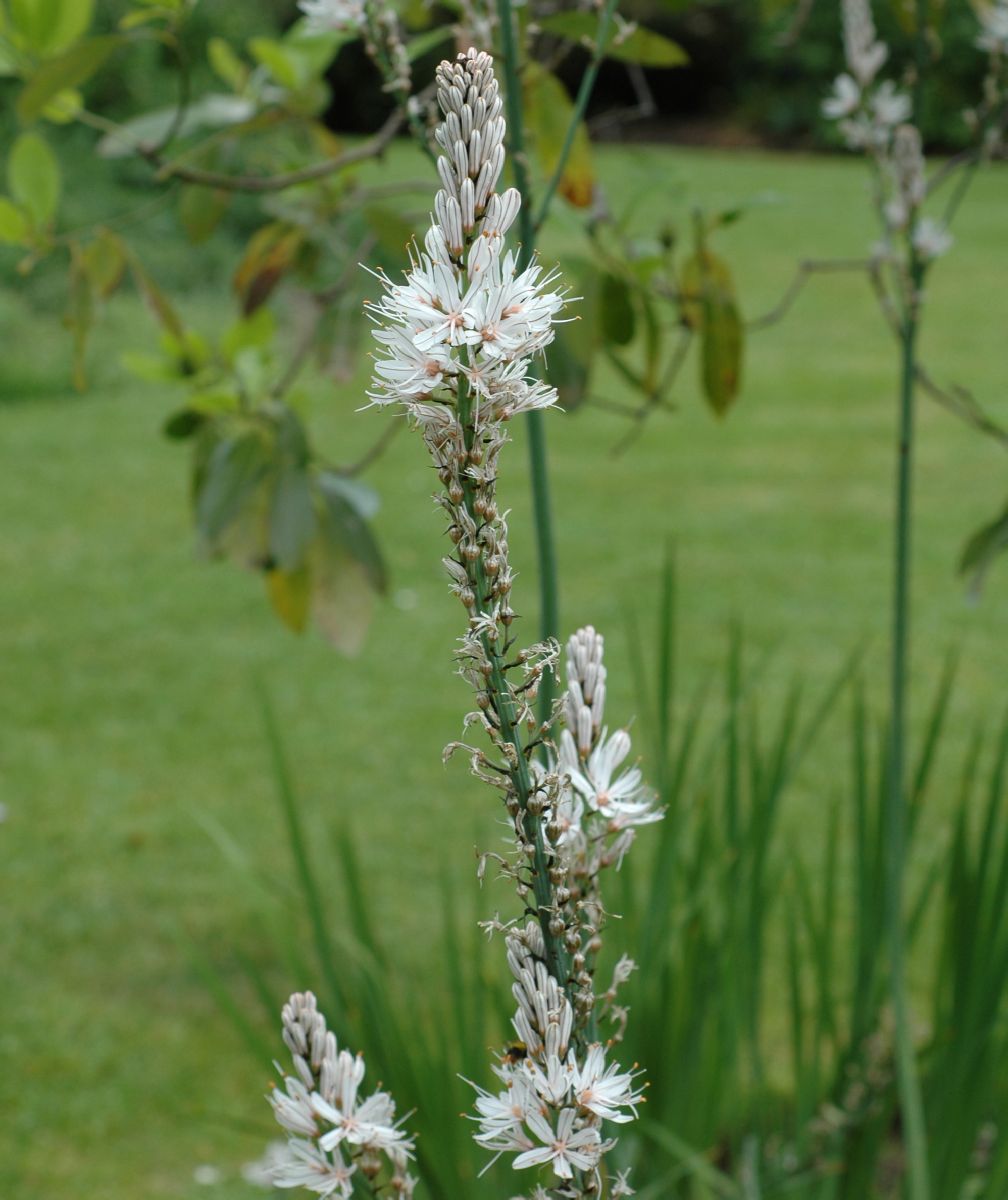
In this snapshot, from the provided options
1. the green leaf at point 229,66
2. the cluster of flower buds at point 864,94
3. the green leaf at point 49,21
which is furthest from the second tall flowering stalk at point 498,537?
the green leaf at point 229,66

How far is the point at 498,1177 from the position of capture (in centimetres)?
189

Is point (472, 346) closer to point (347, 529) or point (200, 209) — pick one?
point (347, 529)

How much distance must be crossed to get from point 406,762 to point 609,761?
4158 millimetres

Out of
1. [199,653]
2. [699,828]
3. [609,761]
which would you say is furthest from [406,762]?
[609,761]

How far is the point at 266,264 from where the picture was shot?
2123 mm

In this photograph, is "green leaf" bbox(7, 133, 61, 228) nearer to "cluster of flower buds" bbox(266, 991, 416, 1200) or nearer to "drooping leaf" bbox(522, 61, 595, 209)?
"drooping leaf" bbox(522, 61, 595, 209)

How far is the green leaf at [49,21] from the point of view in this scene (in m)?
1.84

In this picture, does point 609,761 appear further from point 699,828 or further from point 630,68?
point 630,68

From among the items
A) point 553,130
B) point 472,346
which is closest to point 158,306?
point 553,130

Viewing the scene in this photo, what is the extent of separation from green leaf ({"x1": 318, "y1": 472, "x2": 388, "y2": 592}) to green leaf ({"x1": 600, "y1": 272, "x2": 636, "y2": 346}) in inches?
16.1

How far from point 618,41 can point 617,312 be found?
42cm

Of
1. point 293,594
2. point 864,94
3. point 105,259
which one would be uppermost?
point 864,94

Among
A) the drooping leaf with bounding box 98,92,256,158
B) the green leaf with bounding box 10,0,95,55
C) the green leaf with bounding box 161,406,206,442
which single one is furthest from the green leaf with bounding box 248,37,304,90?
the green leaf with bounding box 161,406,206,442

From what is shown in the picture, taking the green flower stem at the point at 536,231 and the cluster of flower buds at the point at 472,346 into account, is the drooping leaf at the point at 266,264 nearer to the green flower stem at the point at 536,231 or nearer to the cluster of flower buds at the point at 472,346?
the green flower stem at the point at 536,231
